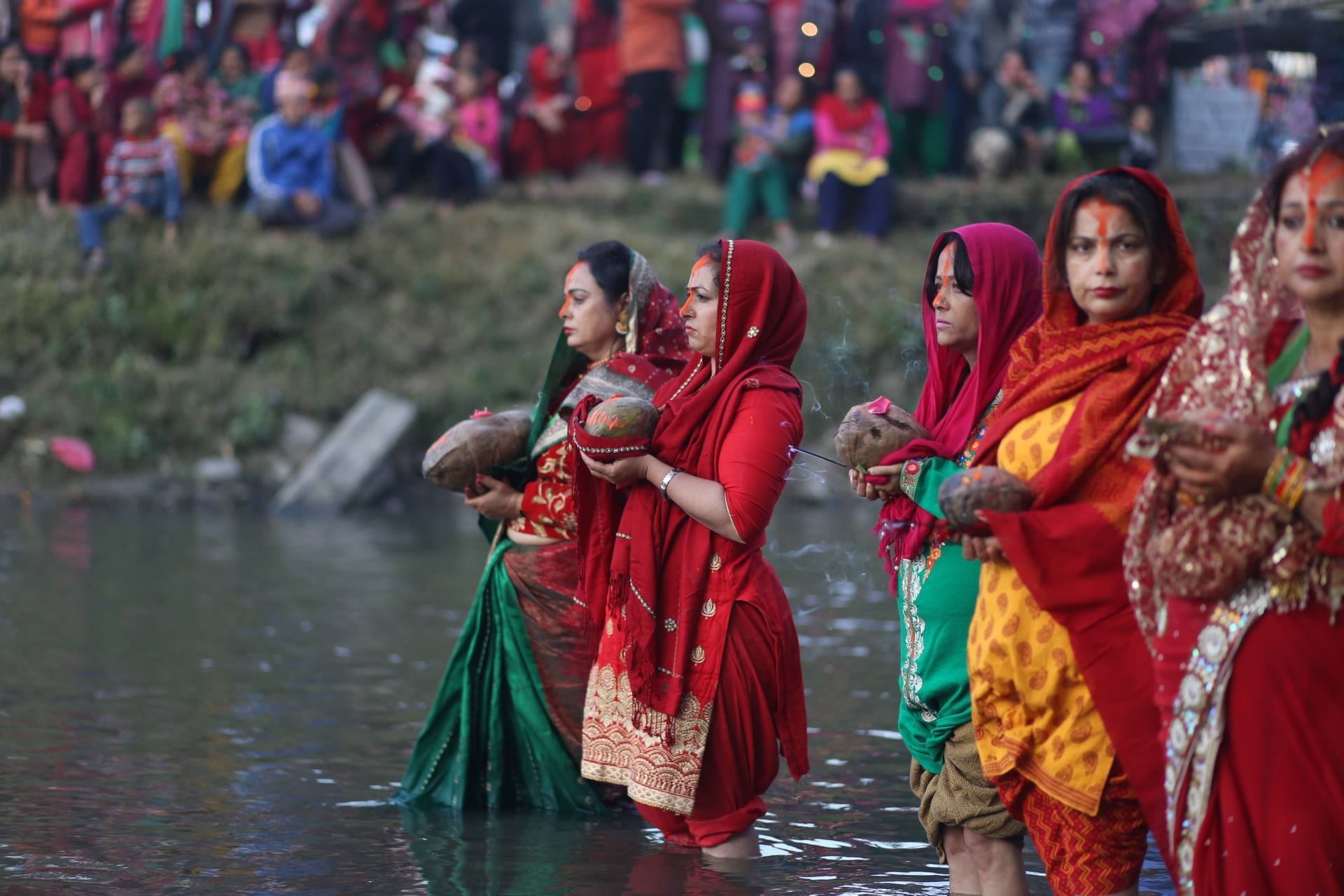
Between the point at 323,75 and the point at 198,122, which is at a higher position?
the point at 323,75

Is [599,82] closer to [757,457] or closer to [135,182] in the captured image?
[135,182]

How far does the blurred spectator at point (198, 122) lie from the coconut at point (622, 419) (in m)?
12.6

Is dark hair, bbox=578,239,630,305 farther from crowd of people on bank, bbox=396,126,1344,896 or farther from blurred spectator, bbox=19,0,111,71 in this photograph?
blurred spectator, bbox=19,0,111,71

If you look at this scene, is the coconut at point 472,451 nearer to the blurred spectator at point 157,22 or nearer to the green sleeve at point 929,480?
the green sleeve at point 929,480

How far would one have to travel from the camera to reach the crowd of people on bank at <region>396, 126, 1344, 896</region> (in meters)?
2.66

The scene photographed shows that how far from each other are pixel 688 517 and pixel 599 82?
1376 centimetres

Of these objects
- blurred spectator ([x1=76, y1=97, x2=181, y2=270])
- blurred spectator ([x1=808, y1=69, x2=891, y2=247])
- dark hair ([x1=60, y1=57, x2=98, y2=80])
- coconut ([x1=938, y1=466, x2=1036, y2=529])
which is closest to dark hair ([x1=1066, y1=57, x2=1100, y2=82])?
blurred spectator ([x1=808, y1=69, x2=891, y2=247])

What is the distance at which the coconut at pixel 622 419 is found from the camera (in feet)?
13.6

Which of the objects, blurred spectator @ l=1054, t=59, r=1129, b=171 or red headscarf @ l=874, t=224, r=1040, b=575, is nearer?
red headscarf @ l=874, t=224, r=1040, b=575

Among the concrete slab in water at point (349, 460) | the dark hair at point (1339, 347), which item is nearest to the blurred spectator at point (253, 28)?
the concrete slab in water at point (349, 460)

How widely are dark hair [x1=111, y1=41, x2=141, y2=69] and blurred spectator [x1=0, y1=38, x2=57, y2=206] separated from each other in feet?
2.22

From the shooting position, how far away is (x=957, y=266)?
3695 mm

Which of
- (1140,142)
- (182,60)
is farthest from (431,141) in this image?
(1140,142)

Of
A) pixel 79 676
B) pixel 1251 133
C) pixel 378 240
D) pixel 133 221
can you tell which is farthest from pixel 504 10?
pixel 79 676
